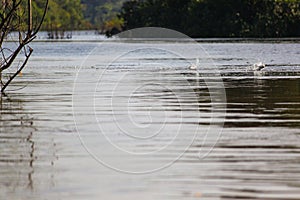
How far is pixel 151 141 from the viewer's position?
14.1 meters

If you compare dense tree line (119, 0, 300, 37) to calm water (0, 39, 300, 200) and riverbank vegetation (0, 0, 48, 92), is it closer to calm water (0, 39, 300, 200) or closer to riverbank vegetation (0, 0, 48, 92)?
riverbank vegetation (0, 0, 48, 92)

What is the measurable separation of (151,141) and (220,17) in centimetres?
8604

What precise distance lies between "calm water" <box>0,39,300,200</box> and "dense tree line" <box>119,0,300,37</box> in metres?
61.4

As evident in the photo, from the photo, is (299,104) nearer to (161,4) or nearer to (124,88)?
(124,88)

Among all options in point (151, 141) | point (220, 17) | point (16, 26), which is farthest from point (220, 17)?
point (151, 141)

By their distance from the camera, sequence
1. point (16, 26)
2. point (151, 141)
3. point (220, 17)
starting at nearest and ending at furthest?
1. point (151, 141)
2. point (16, 26)
3. point (220, 17)

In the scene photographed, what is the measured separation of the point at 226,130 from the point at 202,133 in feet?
1.58

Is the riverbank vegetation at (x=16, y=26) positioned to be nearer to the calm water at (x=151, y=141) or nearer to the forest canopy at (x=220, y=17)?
the calm water at (x=151, y=141)

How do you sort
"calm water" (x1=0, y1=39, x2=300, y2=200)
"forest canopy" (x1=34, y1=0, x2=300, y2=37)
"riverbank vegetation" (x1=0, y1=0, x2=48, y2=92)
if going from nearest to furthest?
"calm water" (x1=0, y1=39, x2=300, y2=200) → "riverbank vegetation" (x1=0, y1=0, x2=48, y2=92) → "forest canopy" (x1=34, y1=0, x2=300, y2=37)

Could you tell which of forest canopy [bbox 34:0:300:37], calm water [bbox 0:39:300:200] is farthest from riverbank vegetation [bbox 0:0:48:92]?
forest canopy [bbox 34:0:300:37]

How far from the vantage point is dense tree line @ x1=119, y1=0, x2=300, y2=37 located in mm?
85825

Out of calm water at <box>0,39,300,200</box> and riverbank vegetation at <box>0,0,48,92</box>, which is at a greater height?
riverbank vegetation at <box>0,0,48,92</box>

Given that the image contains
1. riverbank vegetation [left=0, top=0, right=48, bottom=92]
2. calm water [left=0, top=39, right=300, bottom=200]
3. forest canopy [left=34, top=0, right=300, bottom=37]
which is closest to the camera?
calm water [left=0, top=39, right=300, bottom=200]

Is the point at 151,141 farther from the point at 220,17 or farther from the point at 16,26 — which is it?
the point at 220,17
